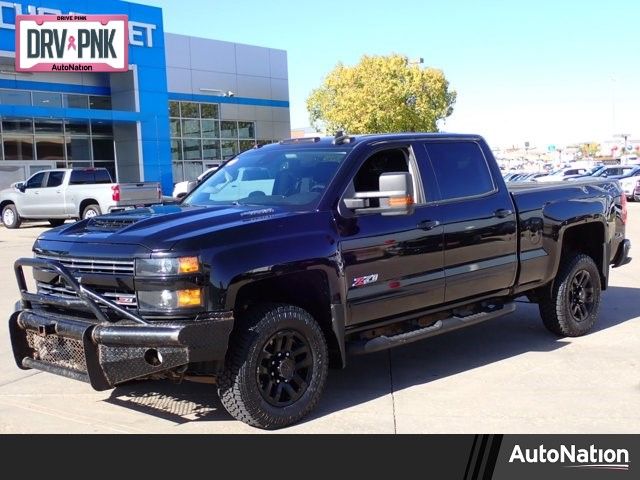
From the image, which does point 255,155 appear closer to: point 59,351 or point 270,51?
point 59,351

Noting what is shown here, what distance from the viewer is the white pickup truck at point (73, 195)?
20.3 meters

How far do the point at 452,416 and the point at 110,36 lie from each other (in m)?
27.8

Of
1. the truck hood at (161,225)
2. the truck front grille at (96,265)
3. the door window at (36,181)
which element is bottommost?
the truck front grille at (96,265)

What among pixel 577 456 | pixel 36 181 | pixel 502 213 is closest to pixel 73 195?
pixel 36 181

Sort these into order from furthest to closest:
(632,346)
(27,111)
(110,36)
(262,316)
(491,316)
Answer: (110,36)
(27,111)
(632,346)
(491,316)
(262,316)

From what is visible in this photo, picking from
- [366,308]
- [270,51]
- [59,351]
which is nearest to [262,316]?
[366,308]

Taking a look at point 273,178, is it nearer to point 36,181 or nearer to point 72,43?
point 36,181

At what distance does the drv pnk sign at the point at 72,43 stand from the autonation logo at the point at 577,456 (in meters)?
27.9

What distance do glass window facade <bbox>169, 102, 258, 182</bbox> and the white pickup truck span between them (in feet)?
42.6

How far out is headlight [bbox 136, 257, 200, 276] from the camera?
4.30 meters

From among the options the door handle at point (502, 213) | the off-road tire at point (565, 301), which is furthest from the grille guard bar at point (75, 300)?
the off-road tire at point (565, 301)

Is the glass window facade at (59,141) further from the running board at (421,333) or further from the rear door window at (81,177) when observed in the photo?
the running board at (421,333)

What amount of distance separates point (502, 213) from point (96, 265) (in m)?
3.49

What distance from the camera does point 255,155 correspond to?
246 inches
